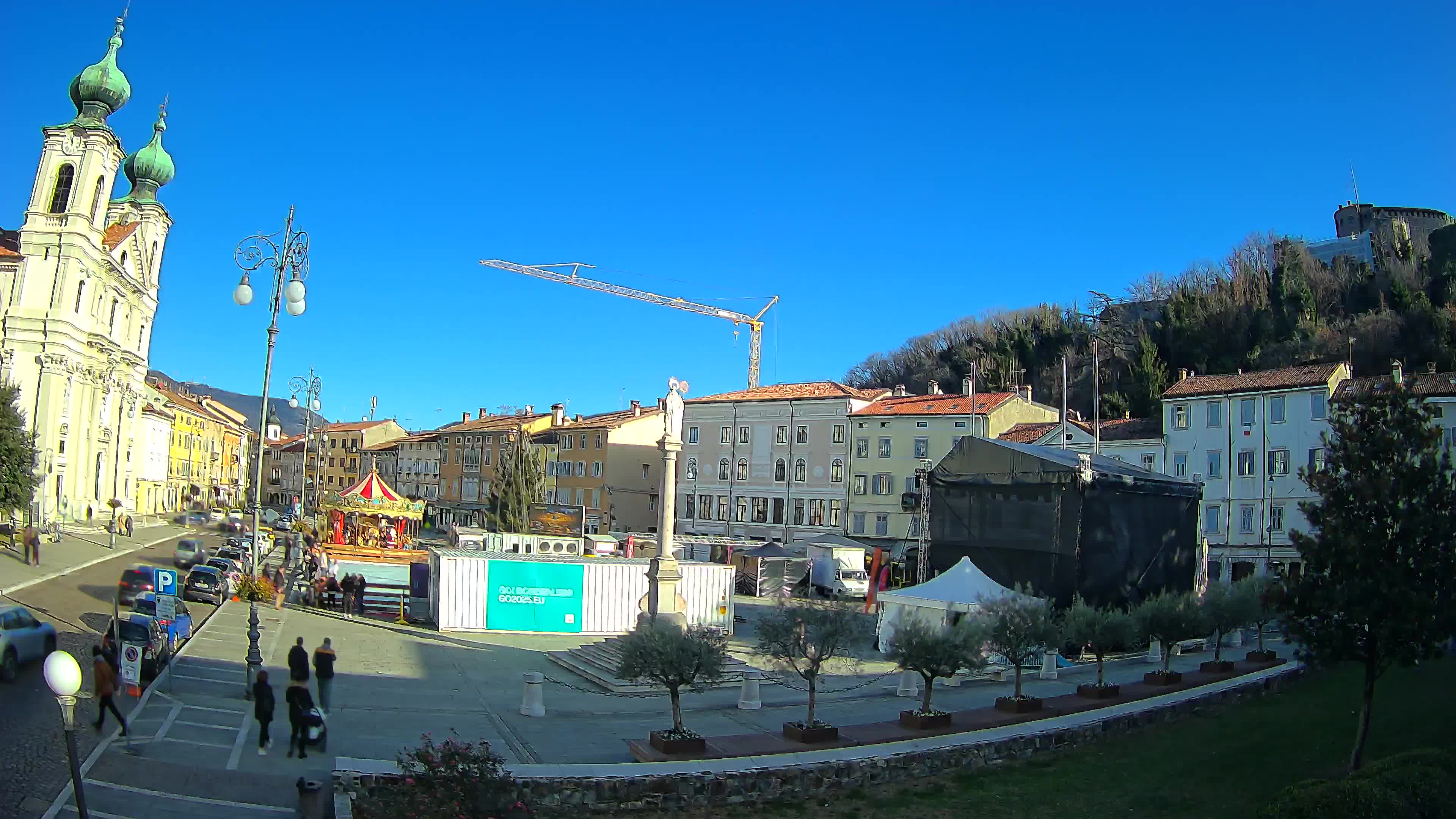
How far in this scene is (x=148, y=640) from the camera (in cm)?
1742

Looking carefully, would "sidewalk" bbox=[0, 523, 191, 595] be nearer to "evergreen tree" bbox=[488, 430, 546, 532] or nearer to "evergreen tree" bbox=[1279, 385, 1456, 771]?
"evergreen tree" bbox=[488, 430, 546, 532]

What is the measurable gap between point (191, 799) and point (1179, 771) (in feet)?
39.7

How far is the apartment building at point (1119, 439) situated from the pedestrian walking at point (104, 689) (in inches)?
1663

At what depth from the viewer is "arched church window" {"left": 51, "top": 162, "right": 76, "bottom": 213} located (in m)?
53.9

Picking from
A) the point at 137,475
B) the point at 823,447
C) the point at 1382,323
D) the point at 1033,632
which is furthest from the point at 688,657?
the point at 137,475

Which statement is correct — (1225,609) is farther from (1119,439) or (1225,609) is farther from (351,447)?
(351,447)

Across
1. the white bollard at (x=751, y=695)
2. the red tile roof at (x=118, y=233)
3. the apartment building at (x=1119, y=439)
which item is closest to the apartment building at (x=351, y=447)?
the red tile roof at (x=118, y=233)

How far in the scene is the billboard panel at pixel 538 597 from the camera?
89.3 feet

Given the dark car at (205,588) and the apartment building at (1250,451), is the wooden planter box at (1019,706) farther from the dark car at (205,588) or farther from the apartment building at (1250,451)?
the apartment building at (1250,451)

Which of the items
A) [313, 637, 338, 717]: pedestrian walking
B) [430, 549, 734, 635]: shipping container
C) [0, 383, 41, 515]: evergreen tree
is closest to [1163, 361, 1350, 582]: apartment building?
[430, 549, 734, 635]: shipping container

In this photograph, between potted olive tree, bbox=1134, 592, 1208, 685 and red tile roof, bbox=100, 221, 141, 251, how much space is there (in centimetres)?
6576

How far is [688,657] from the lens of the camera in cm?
1332

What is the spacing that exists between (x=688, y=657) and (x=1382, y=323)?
6095 centimetres

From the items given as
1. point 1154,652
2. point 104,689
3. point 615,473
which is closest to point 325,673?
point 104,689
